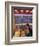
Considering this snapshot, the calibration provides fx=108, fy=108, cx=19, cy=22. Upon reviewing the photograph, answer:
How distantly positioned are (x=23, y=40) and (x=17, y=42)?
80mm

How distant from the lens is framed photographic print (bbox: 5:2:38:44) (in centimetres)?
135

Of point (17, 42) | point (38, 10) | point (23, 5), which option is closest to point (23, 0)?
point (23, 5)

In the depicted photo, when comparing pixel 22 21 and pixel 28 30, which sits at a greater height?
pixel 22 21

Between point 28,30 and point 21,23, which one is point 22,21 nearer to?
point 21,23

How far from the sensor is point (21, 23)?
1.38 metres

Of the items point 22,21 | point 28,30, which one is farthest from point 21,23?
point 28,30

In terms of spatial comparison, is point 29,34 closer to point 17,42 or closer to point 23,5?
point 17,42

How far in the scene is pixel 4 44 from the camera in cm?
134

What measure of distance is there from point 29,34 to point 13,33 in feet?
0.68

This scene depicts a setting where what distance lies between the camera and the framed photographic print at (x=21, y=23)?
53.0 inches
